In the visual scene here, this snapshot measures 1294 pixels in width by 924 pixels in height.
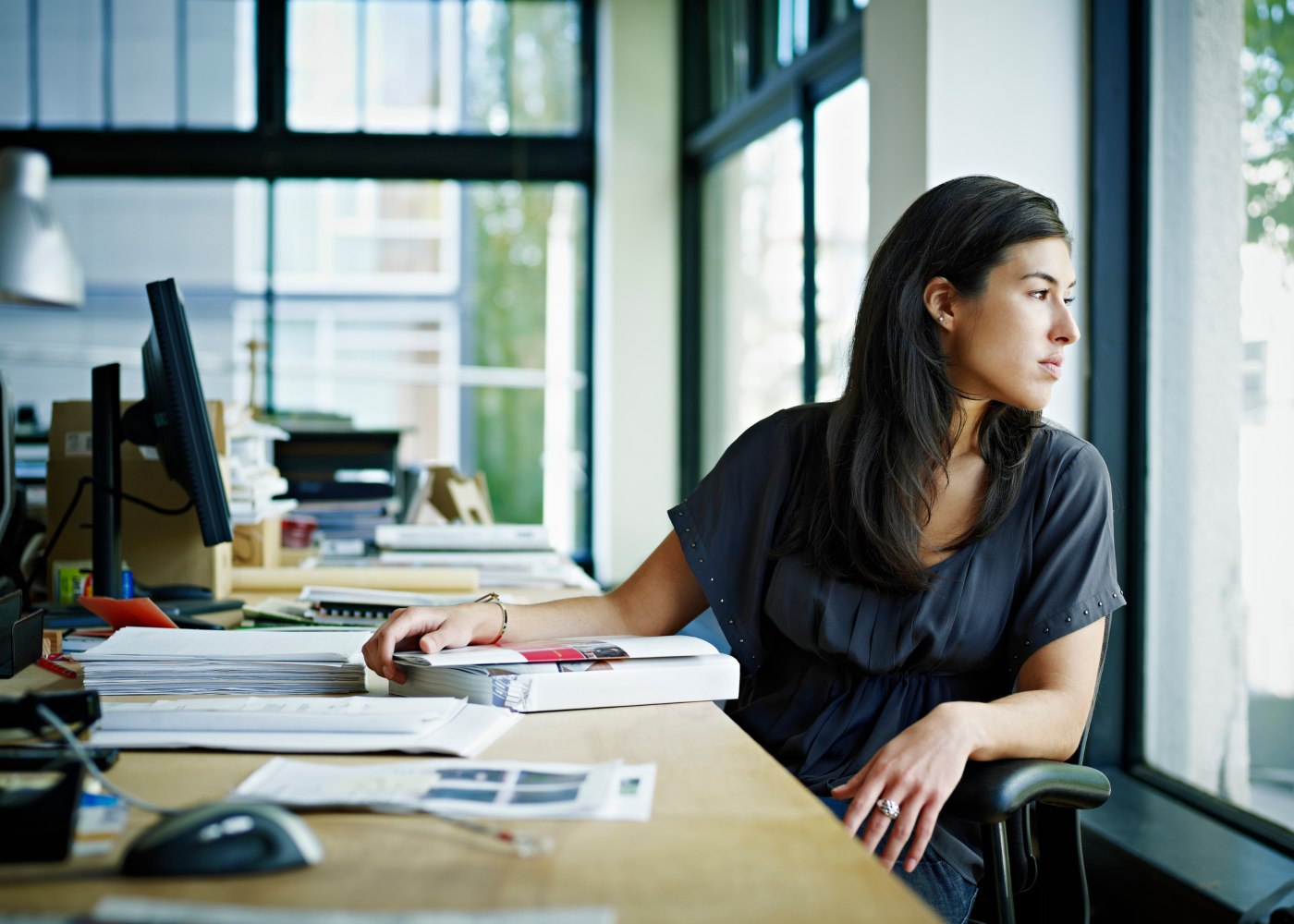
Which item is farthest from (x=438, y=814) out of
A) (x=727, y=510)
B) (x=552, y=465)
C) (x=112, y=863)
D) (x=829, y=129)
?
(x=552, y=465)

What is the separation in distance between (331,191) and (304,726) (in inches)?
177

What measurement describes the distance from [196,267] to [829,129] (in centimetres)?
297

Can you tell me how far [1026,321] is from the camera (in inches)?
58.9

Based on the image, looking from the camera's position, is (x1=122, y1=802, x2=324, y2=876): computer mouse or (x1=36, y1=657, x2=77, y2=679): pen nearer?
(x1=122, y1=802, x2=324, y2=876): computer mouse

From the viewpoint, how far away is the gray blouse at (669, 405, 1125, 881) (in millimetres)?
1429

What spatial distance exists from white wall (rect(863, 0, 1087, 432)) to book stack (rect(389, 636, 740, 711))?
4.90 feet

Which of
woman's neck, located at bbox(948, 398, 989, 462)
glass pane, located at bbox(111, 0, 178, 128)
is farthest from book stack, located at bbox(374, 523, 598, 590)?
glass pane, located at bbox(111, 0, 178, 128)

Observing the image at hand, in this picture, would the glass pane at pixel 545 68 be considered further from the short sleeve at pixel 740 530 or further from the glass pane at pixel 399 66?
the short sleeve at pixel 740 530

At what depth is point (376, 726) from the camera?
107cm

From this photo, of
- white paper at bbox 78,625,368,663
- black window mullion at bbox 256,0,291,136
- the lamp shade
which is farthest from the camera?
black window mullion at bbox 256,0,291,136

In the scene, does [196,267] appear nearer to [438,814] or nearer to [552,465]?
[552,465]

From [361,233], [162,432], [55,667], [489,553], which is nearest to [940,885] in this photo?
[55,667]

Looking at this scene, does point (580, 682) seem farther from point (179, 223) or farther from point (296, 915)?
point (179, 223)

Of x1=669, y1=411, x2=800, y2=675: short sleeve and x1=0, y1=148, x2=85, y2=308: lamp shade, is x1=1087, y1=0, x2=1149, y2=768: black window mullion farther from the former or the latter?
x1=0, y1=148, x2=85, y2=308: lamp shade
